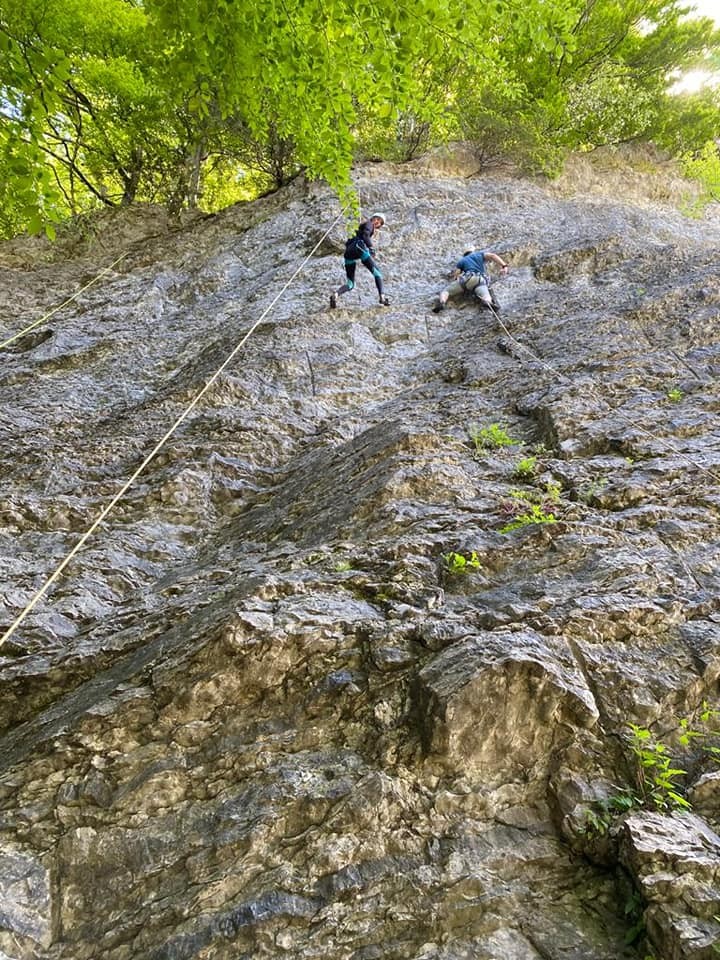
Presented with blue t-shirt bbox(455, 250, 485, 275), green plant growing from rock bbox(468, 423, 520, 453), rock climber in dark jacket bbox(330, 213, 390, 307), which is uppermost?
blue t-shirt bbox(455, 250, 485, 275)

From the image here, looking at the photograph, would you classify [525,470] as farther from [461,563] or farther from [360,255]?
[360,255]

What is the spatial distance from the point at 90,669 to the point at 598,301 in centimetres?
696

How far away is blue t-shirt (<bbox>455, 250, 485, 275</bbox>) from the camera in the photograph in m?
8.15

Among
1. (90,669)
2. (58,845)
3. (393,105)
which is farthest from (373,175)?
(58,845)

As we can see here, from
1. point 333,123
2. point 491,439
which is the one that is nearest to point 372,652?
point 491,439

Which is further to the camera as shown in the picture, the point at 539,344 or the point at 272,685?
the point at 539,344

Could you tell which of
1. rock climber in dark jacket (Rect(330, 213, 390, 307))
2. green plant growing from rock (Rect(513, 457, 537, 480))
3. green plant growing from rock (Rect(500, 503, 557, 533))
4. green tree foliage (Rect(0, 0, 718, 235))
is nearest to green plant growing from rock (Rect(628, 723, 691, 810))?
green plant growing from rock (Rect(500, 503, 557, 533))

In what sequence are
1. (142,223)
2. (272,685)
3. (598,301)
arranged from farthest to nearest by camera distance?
(142,223), (598,301), (272,685)

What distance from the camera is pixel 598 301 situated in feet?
24.0

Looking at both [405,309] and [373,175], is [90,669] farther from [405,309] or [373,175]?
[373,175]

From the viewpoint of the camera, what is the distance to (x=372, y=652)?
2938mm

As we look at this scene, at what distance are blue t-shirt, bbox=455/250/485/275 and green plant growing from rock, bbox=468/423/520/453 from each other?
3.92 meters

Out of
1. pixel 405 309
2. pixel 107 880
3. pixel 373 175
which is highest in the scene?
pixel 373 175

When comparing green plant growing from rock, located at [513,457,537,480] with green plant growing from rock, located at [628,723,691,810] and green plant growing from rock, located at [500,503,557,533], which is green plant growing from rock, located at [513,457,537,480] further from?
green plant growing from rock, located at [628,723,691,810]
